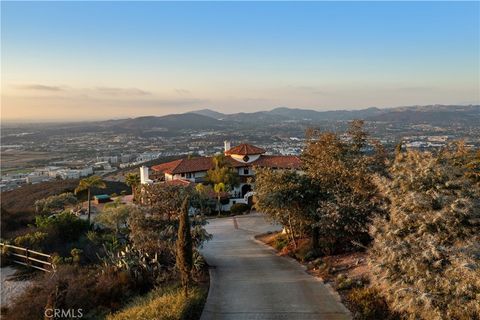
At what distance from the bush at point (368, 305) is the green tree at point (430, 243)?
90 cm

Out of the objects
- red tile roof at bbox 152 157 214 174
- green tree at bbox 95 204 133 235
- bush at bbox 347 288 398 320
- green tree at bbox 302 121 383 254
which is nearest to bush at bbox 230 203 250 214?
red tile roof at bbox 152 157 214 174

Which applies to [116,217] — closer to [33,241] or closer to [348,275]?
[33,241]

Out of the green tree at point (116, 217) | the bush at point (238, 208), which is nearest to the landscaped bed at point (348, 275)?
the green tree at point (116, 217)

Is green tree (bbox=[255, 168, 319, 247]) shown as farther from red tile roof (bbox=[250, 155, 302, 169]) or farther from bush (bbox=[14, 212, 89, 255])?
red tile roof (bbox=[250, 155, 302, 169])

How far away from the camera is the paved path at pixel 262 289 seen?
11.7 meters

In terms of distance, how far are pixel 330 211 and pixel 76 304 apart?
374 inches

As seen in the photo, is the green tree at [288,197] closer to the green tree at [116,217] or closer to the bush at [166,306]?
the bush at [166,306]

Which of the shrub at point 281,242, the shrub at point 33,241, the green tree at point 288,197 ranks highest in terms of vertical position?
the green tree at point 288,197

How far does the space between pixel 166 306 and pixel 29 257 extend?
10113 millimetres

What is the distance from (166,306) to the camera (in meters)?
11.2

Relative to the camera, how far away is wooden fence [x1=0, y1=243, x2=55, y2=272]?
17453 mm

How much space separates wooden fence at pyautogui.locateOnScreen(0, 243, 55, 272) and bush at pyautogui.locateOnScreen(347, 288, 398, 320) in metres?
11.7

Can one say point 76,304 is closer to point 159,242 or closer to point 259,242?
point 159,242

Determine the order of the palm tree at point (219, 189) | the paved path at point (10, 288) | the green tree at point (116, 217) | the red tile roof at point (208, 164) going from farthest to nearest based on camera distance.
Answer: the red tile roof at point (208, 164)
the palm tree at point (219, 189)
the green tree at point (116, 217)
the paved path at point (10, 288)
